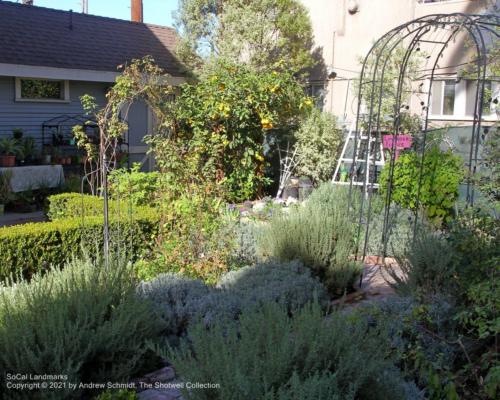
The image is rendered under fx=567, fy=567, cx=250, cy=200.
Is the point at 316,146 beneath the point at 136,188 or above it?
Result: above

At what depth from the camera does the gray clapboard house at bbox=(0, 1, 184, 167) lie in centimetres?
1236

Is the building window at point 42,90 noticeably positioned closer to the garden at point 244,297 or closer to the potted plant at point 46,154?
the potted plant at point 46,154

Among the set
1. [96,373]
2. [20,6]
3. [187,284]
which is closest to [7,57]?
[20,6]

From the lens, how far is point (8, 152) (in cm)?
1114

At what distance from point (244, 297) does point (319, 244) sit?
149cm

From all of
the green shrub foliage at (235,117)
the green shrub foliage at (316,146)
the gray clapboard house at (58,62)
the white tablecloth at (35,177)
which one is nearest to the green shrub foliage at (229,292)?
the green shrub foliage at (235,117)

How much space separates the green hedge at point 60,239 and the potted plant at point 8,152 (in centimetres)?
512

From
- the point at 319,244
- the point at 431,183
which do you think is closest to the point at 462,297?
the point at 319,244

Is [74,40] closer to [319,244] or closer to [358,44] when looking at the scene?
[358,44]

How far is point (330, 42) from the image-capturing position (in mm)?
15102

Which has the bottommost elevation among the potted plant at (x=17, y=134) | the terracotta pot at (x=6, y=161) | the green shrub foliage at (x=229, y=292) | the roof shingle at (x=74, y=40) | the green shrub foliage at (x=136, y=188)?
the green shrub foliage at (x=229, y=292)

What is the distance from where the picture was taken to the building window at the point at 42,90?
1268cm

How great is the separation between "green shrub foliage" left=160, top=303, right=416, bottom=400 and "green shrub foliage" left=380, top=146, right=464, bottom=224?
5.64m

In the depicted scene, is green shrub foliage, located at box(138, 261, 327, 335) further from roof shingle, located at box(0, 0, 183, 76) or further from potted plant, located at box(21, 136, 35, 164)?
roof shingle, located at box(0, 0, 183, 76)
